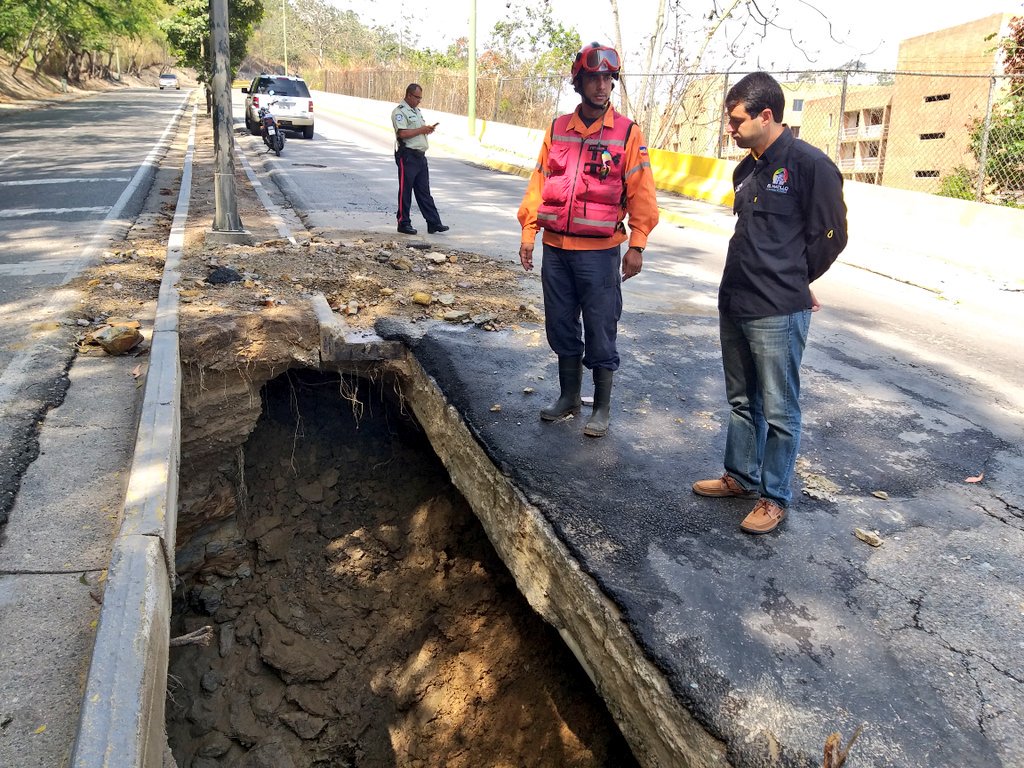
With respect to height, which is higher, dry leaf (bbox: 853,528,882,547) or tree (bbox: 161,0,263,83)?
tree (bbox: 161,0,263,83)

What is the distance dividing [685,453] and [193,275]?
179 inches

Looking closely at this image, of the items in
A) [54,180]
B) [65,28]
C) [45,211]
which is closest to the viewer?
[45,211]

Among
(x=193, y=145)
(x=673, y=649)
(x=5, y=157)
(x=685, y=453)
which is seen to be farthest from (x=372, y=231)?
(x=193, y=145)

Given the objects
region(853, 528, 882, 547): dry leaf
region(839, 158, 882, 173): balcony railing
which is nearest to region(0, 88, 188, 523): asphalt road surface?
region(853, 528, 882, 547): dry leaf

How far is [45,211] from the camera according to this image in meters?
10.5

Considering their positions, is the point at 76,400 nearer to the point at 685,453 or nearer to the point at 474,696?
the point at 474,696

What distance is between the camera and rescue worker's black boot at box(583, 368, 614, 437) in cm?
378

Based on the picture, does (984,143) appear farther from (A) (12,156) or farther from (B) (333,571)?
(A) (12,156)

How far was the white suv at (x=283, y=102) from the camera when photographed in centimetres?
2244

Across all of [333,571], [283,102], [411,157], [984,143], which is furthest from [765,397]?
[283,102]

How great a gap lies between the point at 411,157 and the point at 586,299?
234 inches

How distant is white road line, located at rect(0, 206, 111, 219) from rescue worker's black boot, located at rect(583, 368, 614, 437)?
9.58 metres

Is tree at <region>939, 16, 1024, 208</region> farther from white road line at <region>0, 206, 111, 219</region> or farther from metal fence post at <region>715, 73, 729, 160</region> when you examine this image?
white road line at <region>0, 206, 111, 219</region>

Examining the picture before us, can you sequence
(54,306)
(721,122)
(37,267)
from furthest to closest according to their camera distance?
(721,122), (37,267), (54,306)
